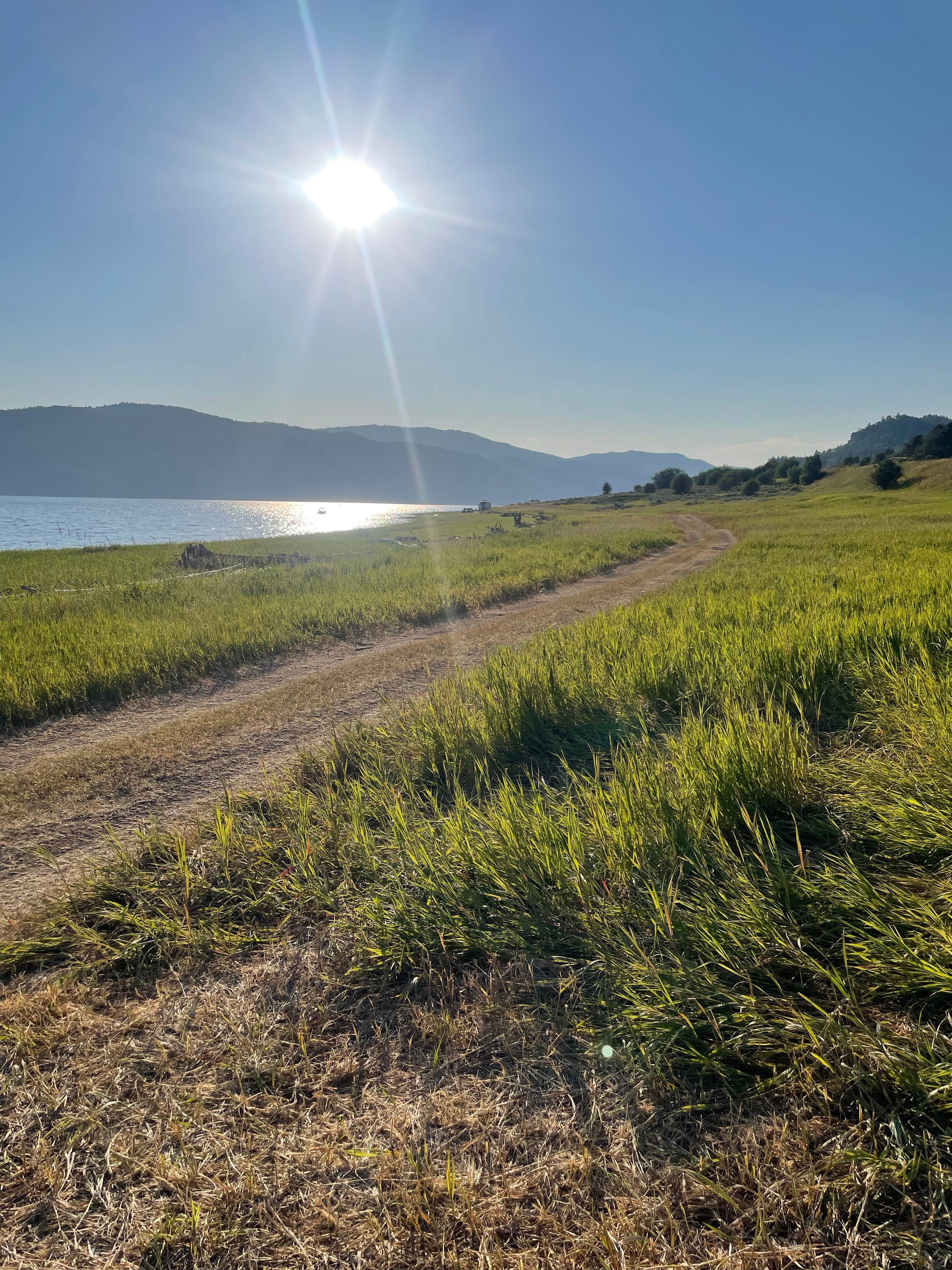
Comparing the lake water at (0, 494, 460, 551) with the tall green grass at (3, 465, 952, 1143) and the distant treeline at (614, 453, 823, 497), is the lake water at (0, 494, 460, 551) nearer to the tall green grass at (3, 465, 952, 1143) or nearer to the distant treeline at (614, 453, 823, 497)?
the tall green grass at (3, 465, 952, 1143)

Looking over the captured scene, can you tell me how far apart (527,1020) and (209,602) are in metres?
15.1

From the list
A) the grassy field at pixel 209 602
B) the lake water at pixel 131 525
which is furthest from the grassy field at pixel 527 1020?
the lake water at pixel 131 525

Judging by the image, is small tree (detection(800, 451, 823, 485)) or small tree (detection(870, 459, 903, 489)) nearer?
small tree (detection(870, 459, 903, 489))

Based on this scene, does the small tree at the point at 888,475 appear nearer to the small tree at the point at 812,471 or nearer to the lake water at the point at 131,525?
the small tree at the point at 812,471

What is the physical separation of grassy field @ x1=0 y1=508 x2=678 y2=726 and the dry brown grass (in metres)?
7.09

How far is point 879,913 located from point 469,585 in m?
15.3

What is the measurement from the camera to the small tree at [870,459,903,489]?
70.8 meters

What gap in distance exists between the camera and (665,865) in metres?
2.96

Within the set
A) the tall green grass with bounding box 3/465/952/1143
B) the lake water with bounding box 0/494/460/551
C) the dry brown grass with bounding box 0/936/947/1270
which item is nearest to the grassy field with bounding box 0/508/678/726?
the tall green grass with bounding box 3/465/952/1143

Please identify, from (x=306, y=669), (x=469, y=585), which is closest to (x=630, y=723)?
(x=306, y=669)

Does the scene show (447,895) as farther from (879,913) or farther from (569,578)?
(569,578)

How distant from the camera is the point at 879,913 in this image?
2.31 meters

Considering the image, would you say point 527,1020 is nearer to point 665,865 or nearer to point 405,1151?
point 405,1151

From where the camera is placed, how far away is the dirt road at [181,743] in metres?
4.63
